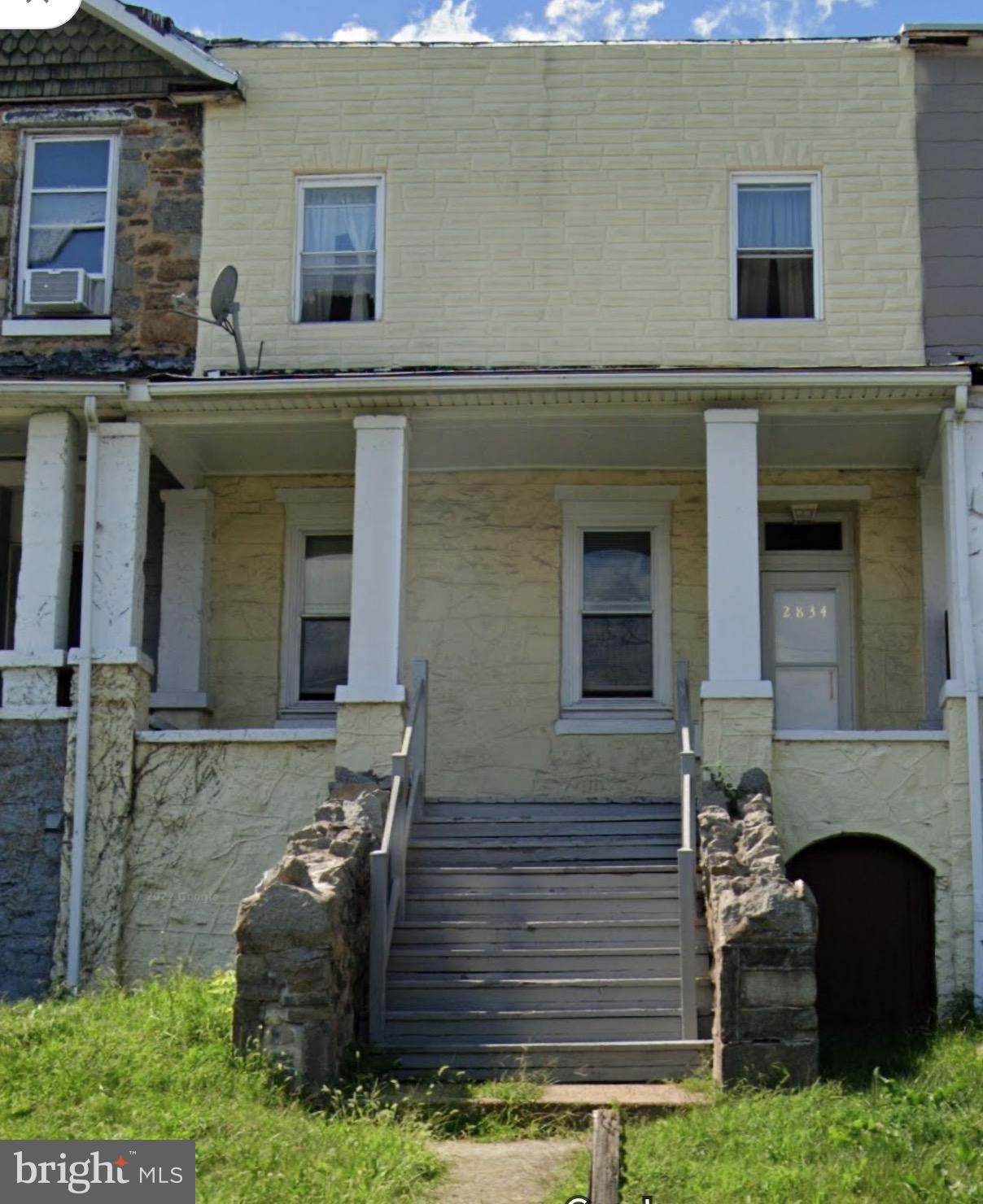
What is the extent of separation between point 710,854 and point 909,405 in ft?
13.6

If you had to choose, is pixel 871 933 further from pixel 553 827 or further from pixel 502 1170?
pixel 502 1170

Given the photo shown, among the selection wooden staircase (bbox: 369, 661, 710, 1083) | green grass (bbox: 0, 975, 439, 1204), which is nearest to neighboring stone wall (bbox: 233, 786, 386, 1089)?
green grass (bbox: 0, 975, 439, 1204)

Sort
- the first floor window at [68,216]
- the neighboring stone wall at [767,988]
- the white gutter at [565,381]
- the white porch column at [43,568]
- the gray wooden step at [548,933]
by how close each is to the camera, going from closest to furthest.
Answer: the neighboring stone wall at [767,988] → the gray wooden step at [548,933] → the white gutter at [565,381] → the white porch column at [43,568] → the first floor window at [68,216]

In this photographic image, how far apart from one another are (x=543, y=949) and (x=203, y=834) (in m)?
3.06

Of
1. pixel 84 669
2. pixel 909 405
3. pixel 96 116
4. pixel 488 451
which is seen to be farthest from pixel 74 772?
pixel 909 405

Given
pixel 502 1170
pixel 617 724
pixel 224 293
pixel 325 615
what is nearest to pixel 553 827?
pixel 617 724

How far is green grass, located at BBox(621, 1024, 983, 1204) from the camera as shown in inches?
348

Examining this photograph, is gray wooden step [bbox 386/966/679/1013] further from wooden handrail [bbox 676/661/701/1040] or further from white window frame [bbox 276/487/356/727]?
white window frame [bbox 276/487/356/727]

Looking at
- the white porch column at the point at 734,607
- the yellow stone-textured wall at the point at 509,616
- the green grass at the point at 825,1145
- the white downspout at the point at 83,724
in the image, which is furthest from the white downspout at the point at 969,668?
the white downspout at the point at 83,724

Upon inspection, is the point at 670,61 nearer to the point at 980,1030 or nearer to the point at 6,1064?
the point at 980,1030

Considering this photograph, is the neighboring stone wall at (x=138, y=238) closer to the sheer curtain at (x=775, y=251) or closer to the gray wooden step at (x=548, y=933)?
the sheer curtain at (x=775, y=251)

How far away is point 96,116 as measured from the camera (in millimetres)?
16234

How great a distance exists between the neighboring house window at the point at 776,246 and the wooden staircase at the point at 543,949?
4.37 metres

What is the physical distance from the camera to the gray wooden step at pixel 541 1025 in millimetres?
11461
